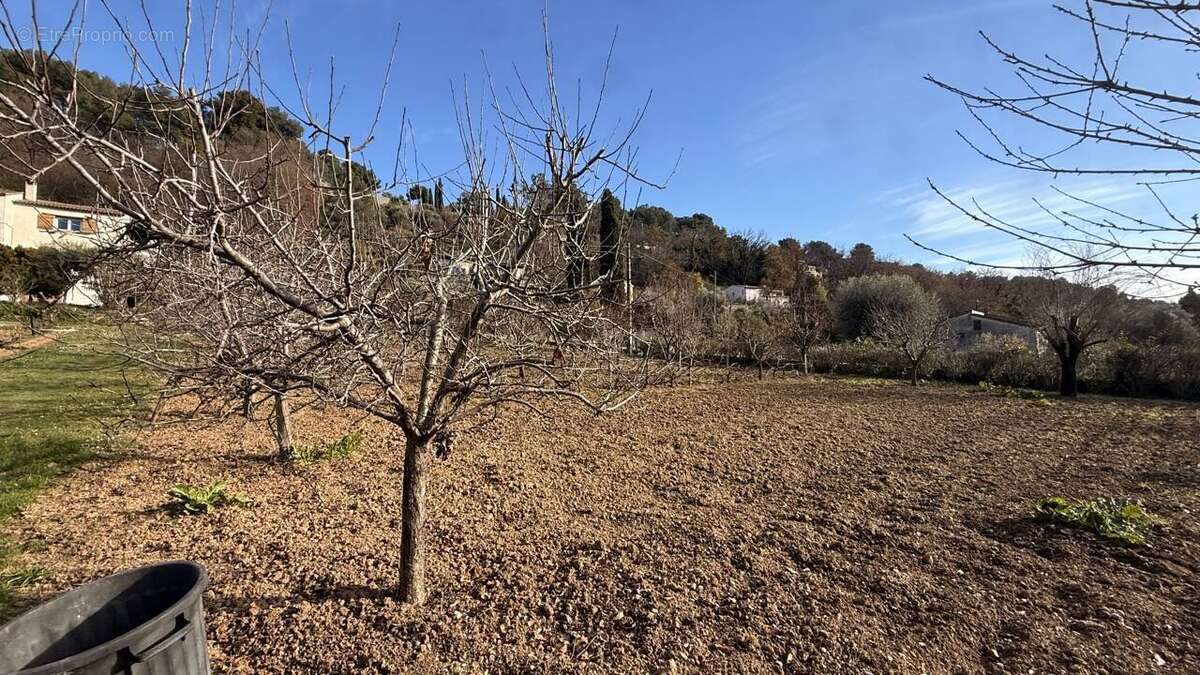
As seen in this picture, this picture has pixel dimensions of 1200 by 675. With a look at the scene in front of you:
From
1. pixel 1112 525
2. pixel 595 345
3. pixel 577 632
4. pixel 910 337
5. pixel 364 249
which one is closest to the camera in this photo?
pixel 577 632

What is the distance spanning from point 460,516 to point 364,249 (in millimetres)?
2234

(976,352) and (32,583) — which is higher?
(976,352)

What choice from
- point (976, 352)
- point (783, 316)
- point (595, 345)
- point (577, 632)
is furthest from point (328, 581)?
point (783, 316)

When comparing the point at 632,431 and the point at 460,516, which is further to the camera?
the point at 632,431

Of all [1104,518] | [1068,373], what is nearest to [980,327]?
[1068,373]

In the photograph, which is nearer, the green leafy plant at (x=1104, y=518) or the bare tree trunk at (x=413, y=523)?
the bare tree trunk at (x=413, y=523)

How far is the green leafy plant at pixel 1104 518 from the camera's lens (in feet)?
13.3

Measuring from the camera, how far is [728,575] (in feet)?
11.1

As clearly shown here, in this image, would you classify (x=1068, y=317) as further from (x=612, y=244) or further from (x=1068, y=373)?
(x=612, y=244)

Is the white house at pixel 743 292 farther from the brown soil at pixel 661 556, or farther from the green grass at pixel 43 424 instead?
the green grass at pixel 43 424

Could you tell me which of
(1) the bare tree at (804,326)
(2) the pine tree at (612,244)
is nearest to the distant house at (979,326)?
(1) the bare tree at (804,326)

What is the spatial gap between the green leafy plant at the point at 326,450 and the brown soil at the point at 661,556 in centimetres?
18

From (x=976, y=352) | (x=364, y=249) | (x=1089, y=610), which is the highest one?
(x=364, y=249)

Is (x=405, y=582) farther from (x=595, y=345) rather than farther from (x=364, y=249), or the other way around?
(x=364, y=249)
